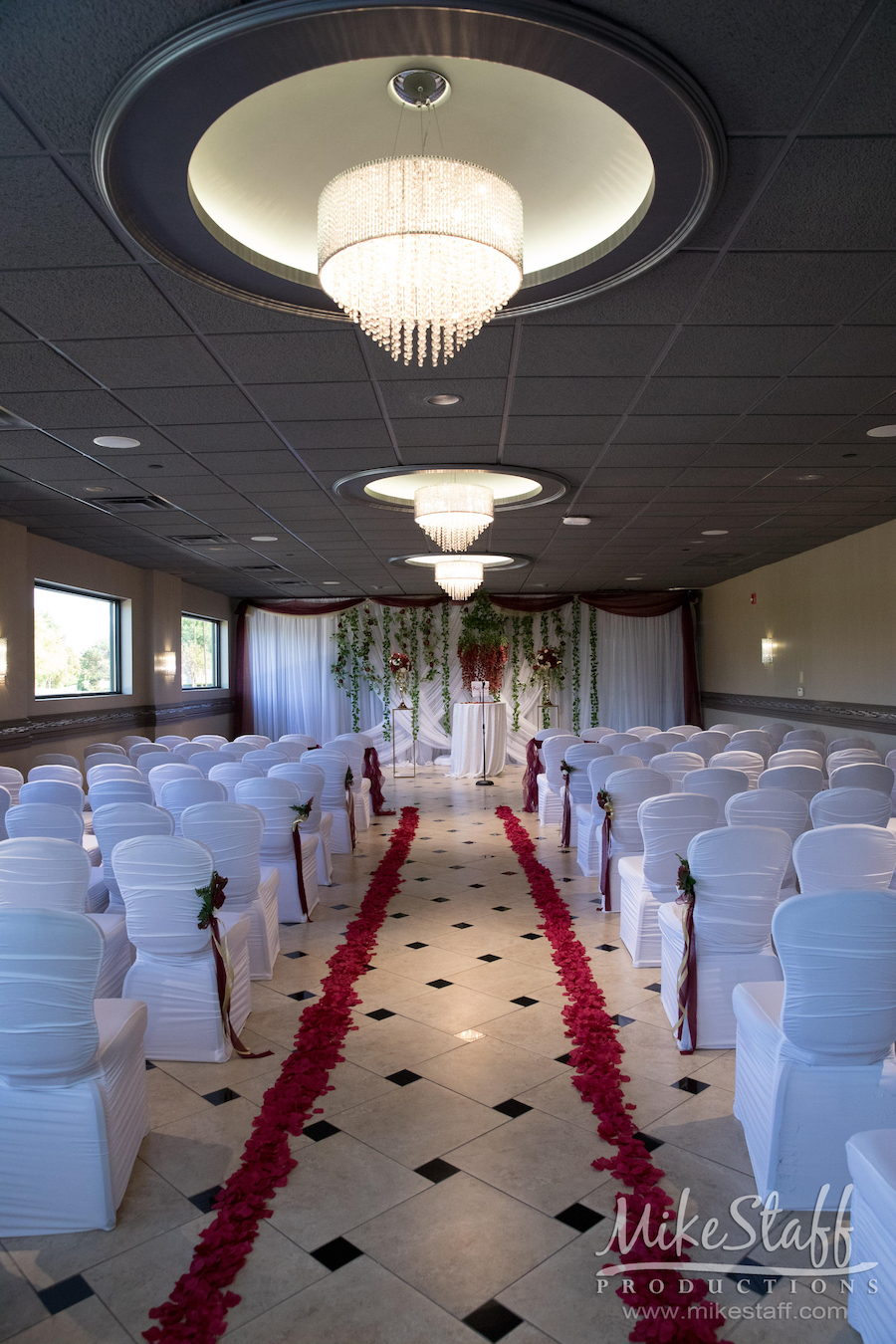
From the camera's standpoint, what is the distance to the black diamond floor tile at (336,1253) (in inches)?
100

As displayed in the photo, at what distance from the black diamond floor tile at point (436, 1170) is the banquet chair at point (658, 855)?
6.97ft

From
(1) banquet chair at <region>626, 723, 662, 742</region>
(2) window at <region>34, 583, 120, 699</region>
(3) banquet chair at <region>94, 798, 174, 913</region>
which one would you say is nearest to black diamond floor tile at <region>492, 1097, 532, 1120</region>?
(3) banquet chair at <region>94, 798, 174, 913</region>

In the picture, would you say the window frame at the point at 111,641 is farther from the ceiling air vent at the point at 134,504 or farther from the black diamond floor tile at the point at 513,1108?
the black diamond floor tile at the point at 513,1108

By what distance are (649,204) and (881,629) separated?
803 cm

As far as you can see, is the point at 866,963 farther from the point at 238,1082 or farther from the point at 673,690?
the point at 673,690

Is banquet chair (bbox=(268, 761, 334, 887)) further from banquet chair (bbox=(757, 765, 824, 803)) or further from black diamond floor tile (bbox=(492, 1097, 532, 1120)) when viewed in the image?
banquet chair (bbox=(757, 765, 824, 803))

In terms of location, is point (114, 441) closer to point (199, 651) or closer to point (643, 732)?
point (643, 732)

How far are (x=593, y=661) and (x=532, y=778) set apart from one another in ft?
21.6

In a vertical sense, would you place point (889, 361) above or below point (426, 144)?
below

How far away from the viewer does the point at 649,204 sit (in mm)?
3174

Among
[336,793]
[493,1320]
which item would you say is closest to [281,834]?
[336,793]

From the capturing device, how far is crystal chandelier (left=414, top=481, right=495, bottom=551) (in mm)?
7348

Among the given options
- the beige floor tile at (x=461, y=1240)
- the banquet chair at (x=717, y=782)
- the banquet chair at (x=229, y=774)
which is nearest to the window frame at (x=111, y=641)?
the banquet chair at (x=229, y=774)

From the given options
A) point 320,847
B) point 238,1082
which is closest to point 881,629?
point 320,847
